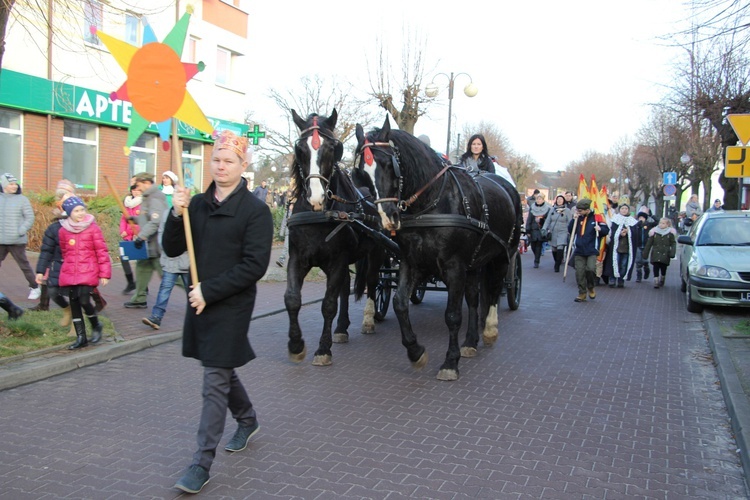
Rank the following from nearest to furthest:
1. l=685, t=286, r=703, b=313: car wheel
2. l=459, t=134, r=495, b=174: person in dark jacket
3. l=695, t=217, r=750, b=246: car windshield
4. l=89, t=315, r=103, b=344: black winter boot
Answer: l=89, t=315, r=103, b=344: black winter boot < l=459, t=134, r=495, b=174: person in dark jacket < l=685, t=286, r=703, b=313: car wheel < l=695, t=217, r=750, b=246: car windshield

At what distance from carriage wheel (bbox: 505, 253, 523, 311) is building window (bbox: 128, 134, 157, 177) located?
13.9m

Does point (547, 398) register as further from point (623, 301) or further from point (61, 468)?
point (623, 301)

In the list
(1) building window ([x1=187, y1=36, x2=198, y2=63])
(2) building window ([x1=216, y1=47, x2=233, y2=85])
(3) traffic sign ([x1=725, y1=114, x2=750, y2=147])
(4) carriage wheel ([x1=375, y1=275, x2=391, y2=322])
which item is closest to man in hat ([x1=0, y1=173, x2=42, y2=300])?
(4) carriage wheel ([x1=375, y1=275, x2=391, y2=322])

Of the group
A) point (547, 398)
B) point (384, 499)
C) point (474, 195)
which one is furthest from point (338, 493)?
point (474, 195)

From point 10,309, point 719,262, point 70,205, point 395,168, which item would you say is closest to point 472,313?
point 395,168

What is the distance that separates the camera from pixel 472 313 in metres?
Answer: 7.31

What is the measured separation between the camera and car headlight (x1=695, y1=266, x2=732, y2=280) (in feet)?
34.6

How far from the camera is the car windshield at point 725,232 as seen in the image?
1176cm

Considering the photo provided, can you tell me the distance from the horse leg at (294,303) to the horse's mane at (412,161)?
137 cm

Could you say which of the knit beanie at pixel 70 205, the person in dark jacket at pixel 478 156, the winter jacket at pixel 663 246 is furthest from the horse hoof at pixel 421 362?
the winter jacket at pixel 663 246

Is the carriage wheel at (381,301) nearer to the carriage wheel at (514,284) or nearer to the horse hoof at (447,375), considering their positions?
the carriage wheel at (514,284)

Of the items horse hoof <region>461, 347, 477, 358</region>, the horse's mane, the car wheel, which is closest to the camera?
the horse's mane

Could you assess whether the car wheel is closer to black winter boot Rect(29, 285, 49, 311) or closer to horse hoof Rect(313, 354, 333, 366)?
horse hoof Rect(313, 354, 333, 366)

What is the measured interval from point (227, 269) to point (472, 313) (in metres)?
3.97
